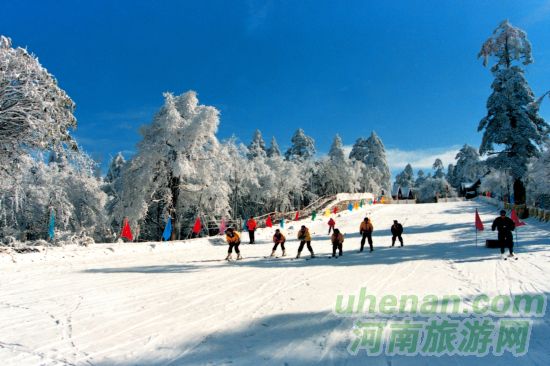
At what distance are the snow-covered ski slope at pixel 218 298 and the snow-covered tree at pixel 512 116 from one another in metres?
10.2

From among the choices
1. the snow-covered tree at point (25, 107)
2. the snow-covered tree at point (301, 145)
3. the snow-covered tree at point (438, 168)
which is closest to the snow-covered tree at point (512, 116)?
the snow-covered tree at point (25, 107)

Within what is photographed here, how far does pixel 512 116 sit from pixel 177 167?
24.4 meters

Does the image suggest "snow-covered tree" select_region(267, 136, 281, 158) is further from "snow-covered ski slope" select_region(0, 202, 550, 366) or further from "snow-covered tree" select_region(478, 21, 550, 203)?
"snow-covered ski slope" select_region(0, 202, 550, 366)

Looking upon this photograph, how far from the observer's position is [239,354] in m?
5.07

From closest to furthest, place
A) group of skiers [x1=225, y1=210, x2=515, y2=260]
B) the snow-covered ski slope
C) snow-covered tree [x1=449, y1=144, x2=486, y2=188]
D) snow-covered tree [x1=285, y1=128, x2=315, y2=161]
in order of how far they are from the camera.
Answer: the snow-covered ski slope
group of skiers [x1=225, y1=210, x2=515, y2=260]
snow-covered tree [x1=285, y1=128, x2=315, y2=161]
snow-covered tree [x1=449, y1=144, x2=486, y2=188]

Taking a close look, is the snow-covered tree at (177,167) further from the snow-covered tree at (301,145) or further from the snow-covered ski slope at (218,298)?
the snow-covered tree at (301,145)

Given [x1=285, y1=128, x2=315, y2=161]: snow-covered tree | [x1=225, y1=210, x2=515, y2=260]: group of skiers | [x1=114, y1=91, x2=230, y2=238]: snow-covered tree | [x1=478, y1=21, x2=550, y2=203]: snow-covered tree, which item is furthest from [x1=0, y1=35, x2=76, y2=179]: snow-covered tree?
[x1=285, y1=128, x2=315, y2=161]: snow-covered tree

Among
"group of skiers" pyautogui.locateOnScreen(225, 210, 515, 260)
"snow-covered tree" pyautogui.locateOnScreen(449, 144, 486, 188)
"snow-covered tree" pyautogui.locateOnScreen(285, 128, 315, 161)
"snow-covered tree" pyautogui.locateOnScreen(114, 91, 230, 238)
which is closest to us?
"group of skiers" pyautogui.locateOnScreen(225, 210, 515, 260)

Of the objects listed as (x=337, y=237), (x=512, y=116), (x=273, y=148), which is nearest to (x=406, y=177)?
(x=273, y=148)

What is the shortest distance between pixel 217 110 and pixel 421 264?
60.8 feet

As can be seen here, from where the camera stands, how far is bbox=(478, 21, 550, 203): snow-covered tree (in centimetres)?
2458

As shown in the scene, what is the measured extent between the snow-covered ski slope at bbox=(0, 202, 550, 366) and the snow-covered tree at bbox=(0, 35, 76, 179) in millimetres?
4456

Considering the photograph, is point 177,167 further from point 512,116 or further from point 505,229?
point 512,116

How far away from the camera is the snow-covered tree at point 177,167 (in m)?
24.5
